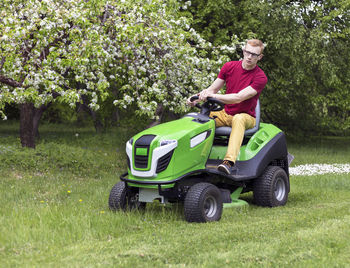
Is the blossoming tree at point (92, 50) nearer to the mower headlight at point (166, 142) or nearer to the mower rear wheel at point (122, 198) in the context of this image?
the mower rear wheel at point (122, 198)

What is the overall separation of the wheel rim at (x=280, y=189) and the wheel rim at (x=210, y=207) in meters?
1.29

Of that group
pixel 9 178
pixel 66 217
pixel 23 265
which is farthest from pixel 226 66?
pixel 9 178

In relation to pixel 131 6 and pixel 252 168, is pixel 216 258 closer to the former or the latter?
pixel 252 168

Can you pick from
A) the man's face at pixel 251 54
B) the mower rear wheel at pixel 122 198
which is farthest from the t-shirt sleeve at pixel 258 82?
the mower rear wheel at pixel 122 198

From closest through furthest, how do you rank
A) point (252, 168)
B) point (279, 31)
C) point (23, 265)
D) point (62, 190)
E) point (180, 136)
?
point (23, 265) → point (180, 136) → point (252, 168) → point (62, 190) → point (279, 31)

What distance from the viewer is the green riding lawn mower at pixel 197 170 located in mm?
5324

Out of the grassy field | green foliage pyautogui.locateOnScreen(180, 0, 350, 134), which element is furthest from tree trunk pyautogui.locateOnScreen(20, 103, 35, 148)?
the grassy field

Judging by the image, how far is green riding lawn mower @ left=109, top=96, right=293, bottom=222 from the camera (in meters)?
5.32

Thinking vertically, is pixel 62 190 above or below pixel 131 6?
below

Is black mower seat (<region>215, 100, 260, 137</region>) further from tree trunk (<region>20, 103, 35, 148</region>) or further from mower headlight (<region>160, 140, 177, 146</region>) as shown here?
tree trunk (<region>20, 103, 35, 148</region>)

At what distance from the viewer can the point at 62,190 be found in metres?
7.80

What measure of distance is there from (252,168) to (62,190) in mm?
3143

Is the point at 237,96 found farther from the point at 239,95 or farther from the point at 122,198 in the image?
the point at 122,198

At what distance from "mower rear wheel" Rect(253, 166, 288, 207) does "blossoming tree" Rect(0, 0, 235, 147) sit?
271 centimetres
